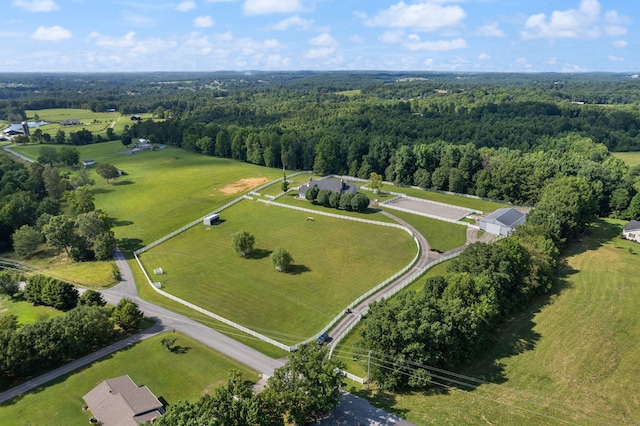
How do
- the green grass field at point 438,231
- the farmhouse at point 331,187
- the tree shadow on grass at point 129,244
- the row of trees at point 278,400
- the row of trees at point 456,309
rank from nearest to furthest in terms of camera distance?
1. the row of trees at point 278,400
2. the row of trees at point 456,309
3. the green grass field at point 438,231
4. the tree shadow on grass at point 129,244
5. the farmhouse at point 331,187

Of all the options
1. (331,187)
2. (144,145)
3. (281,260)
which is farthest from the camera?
(144,145)

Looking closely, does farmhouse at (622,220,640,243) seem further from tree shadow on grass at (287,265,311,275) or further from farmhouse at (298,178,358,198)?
tree shadow on grass at (287,265,311,275)

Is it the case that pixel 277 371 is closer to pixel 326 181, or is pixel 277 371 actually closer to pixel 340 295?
pixel 340 295

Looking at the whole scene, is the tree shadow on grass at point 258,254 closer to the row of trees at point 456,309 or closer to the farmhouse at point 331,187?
the row of trees at point 456,309

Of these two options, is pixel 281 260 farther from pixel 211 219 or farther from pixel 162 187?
pixel 162 187

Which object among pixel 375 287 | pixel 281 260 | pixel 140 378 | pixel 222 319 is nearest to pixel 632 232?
pixel 375 287

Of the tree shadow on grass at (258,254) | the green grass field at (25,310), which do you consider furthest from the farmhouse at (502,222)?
the green grass field at (25,310)
